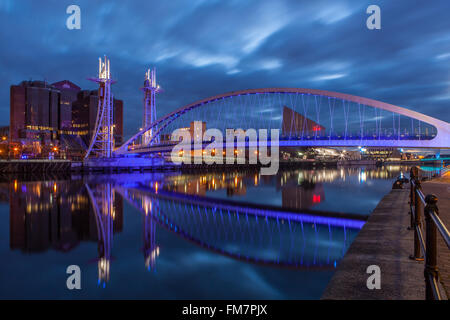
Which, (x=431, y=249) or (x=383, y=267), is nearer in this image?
(x=431, y=249)

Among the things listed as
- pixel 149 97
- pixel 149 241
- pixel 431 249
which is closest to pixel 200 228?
pixel 149 241

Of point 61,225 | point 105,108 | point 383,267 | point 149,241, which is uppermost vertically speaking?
point 105,108

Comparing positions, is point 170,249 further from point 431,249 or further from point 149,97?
point 149,97

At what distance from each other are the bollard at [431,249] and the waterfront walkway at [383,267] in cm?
96

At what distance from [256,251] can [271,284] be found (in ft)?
8.91

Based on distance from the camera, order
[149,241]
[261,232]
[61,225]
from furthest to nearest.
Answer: [261,232]
[61,225]
[149,241]

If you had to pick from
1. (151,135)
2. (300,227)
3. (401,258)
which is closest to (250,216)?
(300,227)

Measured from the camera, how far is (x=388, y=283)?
430cm

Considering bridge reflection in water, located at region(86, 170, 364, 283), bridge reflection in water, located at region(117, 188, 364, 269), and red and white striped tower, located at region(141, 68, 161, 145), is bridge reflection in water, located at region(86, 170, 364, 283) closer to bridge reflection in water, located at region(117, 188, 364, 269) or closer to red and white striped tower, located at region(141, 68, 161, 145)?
bridge reflection in water, located at region(117, 188, 364, 269)

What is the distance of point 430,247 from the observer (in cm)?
293

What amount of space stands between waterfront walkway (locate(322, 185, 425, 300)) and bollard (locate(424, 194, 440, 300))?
0.96 meters

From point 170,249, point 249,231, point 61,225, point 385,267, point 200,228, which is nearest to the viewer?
point 385,267

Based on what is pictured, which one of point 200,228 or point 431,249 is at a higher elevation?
point 431,249

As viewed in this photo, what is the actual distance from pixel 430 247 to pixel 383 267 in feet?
7.65
